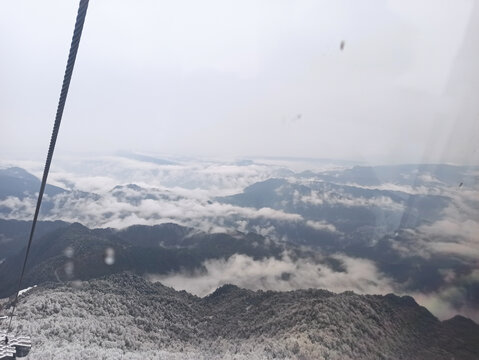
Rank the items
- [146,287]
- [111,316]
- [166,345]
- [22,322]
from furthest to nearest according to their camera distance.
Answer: [146,287]
[111,316]
[166,345]
[22,322]

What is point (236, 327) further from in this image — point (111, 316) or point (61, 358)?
point (61, 358)

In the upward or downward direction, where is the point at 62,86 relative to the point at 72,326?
upward

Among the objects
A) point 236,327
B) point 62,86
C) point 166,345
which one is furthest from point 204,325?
point 62,86

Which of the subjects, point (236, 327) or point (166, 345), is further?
point (236, 327)

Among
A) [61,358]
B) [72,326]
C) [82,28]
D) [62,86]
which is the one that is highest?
[82,28]

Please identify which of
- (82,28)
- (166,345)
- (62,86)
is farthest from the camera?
(166,345)

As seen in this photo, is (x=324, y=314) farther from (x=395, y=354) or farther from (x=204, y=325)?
(x=204, y=325)
